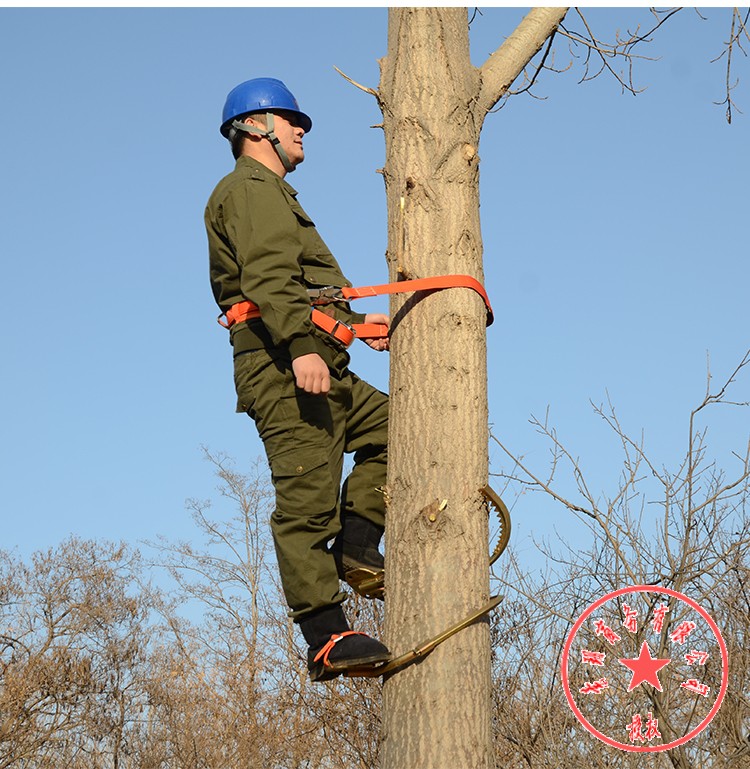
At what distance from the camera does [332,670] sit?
3287 millimetres

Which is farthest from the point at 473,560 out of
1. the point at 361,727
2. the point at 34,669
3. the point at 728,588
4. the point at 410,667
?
the point at 34,669

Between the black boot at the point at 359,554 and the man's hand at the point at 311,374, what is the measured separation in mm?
634

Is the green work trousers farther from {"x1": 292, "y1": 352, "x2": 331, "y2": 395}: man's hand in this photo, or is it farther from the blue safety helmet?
the blue safety helmet

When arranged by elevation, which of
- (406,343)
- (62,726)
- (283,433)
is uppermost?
(62,726)

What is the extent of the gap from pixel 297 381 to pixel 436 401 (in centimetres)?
43

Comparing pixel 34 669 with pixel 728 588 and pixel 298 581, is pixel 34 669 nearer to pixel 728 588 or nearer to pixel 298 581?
pixel 728 588

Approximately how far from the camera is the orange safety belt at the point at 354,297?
3477mm

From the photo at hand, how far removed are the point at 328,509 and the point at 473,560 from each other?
19.6 inches

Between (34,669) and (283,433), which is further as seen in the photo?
(34,669)

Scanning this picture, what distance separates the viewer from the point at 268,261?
11.3 feet

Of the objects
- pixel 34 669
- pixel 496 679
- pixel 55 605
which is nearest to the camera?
pixel 496 679

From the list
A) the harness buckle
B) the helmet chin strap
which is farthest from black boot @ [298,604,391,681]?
the helmet chin strap

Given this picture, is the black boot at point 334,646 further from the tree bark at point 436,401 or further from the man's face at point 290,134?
the man's face at point 290,134

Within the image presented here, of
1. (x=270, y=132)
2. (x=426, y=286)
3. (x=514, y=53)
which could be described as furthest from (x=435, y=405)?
(x=514, y=53)
